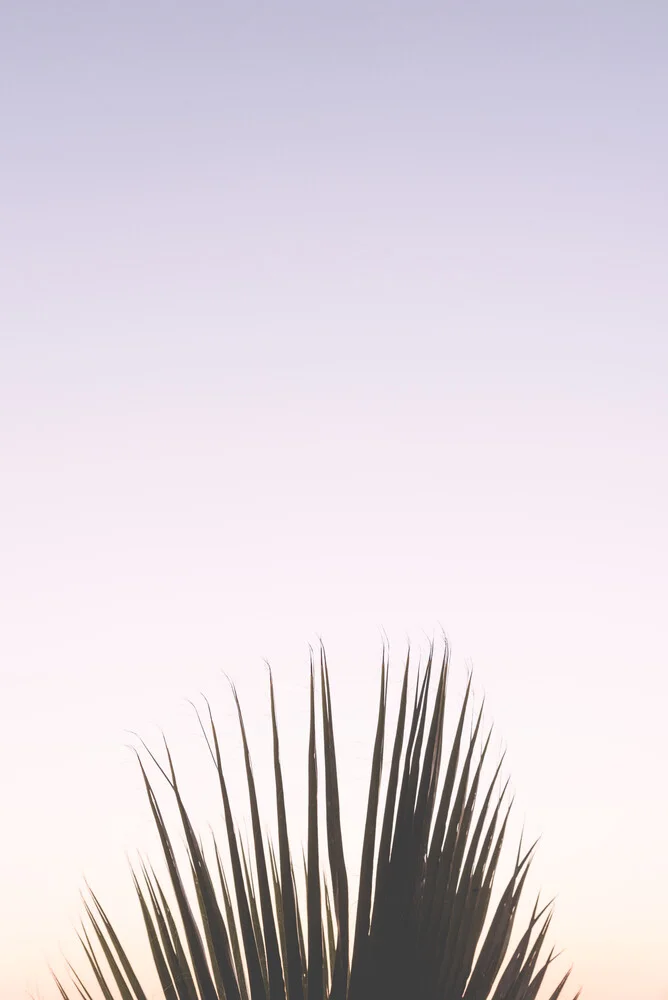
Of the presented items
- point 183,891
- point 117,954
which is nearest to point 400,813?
point 183,891

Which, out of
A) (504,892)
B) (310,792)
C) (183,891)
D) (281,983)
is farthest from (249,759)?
(504,892)

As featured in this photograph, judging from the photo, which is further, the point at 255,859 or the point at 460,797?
the point at 460,797

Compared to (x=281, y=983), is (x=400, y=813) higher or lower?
higher

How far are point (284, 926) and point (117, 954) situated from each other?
1.73ft

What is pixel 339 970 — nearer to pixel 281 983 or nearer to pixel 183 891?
pixel 281 983

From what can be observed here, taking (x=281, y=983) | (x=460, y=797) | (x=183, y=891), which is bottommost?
(x=281, y=983)

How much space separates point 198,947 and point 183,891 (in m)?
0.14

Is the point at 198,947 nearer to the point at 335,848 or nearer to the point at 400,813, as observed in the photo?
the point at 335,848

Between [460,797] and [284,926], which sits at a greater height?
[460,797]

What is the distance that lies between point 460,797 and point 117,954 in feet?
3.30

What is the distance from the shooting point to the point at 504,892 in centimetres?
301

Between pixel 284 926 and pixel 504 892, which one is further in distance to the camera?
pixel 504 892

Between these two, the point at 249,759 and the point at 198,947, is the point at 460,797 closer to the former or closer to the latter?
the point at 249,759

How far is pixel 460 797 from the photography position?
9.50 feet
